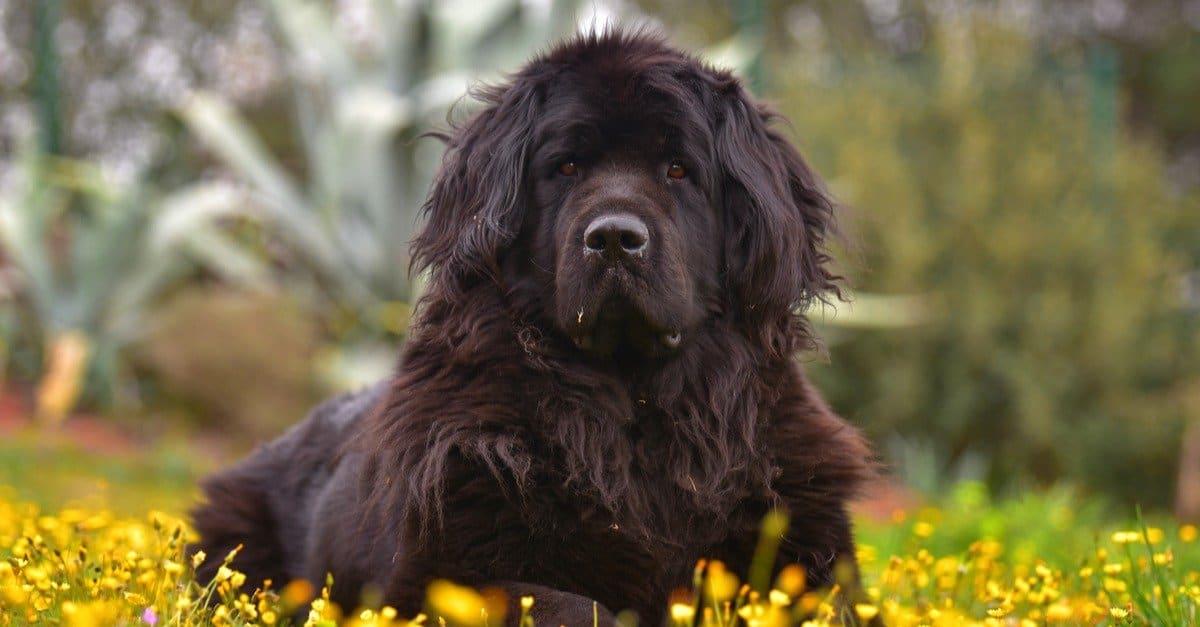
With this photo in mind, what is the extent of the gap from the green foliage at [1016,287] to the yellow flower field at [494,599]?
692 cm

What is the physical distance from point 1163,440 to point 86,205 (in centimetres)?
852

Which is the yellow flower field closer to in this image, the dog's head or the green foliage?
the dog's head

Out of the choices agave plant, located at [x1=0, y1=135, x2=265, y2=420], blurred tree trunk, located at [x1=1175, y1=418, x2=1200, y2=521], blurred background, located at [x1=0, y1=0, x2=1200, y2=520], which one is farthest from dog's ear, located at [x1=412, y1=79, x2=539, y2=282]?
blurred tree trunk, located at [x1=1175, y1=418, x2=1200, y2=521]

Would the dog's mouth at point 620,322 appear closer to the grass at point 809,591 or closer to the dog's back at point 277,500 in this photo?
the grass at point 809,591

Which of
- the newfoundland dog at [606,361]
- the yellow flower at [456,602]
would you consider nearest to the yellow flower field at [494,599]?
the yellow flower at [456,602]

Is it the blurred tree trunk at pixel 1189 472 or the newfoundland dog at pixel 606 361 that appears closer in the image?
the newfoundland dog at pixel 606 361

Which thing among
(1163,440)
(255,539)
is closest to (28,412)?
(255,539)

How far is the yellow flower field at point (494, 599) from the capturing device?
2445 millimetres

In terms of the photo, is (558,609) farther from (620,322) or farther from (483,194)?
(483,194)

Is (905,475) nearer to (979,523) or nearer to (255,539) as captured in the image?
(979,523)

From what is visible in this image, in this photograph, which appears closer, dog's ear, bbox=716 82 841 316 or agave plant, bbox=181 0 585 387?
dog's ear, bbox=716 82 841 316

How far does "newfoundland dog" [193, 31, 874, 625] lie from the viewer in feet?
10.0

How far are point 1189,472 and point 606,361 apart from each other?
8.14 meters

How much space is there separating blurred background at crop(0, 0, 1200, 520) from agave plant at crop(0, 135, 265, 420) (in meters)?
0.02
